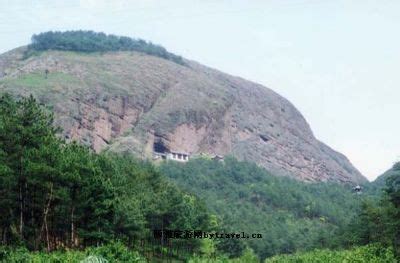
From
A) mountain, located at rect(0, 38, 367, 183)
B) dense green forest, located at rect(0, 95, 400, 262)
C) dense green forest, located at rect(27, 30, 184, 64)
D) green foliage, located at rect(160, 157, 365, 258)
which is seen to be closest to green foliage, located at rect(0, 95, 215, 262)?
dense green forest, located at rect(0, 95, 400, 262)

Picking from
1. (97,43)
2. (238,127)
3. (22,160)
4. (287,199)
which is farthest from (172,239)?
(97,43)

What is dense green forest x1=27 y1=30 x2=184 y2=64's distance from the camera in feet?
534

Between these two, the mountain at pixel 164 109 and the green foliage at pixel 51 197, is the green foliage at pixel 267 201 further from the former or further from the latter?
the green foliage at pixel 51 197

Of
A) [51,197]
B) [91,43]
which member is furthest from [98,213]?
[91,43]

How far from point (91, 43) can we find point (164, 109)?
4158 cm

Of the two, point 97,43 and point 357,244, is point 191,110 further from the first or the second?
point 357,244

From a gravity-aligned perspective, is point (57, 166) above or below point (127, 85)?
Answer: below

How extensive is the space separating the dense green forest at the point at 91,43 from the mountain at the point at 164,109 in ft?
9.97

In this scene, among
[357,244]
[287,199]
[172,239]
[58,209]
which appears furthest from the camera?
[287,199]

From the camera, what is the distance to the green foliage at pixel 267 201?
318 feet

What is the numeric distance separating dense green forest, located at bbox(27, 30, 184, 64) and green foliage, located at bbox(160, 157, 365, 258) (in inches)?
1984

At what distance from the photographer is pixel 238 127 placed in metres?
152

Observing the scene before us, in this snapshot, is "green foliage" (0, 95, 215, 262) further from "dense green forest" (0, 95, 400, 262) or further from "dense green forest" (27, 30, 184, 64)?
"dense green forest" (27, 30, 184, 64)

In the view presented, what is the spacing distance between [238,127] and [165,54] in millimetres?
40859
